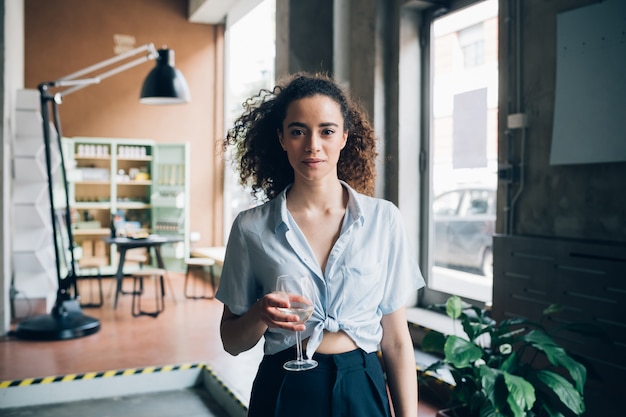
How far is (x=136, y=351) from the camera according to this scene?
4625 mm

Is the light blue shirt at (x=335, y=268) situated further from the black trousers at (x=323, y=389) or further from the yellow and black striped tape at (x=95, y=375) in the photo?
the yellow and black striped tape at (x=95, y=375)

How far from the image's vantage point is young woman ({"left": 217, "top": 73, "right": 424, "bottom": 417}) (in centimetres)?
137

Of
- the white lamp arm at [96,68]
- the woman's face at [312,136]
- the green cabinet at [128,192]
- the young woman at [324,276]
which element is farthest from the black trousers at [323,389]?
the green cabinet at [128,192]

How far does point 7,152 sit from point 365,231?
478 cm

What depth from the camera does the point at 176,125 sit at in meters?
9.39

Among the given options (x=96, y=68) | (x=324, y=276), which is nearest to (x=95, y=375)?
(x=324, y=276)

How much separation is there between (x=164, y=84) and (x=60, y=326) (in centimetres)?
271

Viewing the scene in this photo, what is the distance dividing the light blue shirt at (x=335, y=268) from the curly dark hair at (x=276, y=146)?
186 millimetres

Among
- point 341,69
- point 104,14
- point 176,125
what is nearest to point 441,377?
point 341,69

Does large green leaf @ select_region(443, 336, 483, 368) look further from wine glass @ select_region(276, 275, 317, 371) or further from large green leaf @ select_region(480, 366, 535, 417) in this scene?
wine glass @ select_region(276, 275, 317, 371)

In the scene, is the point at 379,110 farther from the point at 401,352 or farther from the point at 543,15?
the point at 401,352

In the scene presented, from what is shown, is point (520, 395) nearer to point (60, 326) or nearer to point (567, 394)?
point (567, 394)

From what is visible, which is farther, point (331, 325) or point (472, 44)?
point (472, 44)

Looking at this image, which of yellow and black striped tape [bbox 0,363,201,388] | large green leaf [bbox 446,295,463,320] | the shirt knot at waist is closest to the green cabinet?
yellow and black striped tape [bbox 0,363,201,388]
